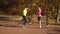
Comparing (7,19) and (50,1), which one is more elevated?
(50,1)

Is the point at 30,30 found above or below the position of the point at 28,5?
below

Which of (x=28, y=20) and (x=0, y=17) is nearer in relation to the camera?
(x=28, y=20)

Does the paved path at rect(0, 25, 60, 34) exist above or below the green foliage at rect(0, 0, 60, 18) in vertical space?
below

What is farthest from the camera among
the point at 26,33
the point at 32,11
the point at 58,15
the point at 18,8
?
the point at 18,8

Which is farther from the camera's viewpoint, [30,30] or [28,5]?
[28,5]

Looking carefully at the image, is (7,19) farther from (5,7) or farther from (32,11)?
(5,7)

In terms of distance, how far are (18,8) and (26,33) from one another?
44.8 feet

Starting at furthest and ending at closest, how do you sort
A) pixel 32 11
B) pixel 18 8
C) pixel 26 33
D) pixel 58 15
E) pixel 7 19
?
pixel 18 8
pixel 32 11
pixel 7 19
pixel 58 15
pixel 26 33

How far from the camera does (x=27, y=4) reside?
27.6 metres

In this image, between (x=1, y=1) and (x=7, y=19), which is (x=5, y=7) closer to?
(x=1, y=1)

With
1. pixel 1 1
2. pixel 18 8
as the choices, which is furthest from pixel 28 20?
pixel 1 1

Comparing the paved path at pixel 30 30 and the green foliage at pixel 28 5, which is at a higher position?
the green foliage at pixel 28 5

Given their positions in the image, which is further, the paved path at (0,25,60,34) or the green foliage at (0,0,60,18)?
the green foliage at (0,0,60,18)

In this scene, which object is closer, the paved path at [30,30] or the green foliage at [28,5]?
the paved path at [30,30]
